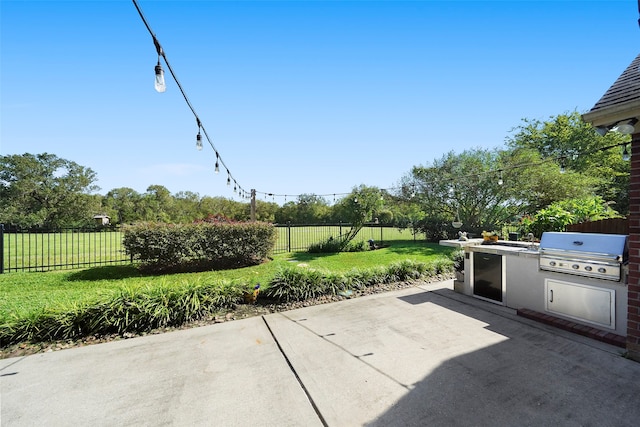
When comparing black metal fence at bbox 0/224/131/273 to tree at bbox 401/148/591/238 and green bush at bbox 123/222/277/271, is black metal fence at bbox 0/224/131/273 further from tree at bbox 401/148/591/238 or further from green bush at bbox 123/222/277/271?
tree at bbox 401/148/591/238

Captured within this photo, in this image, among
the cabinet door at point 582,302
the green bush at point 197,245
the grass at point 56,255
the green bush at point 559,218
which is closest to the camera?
the cabinet door at point 582,302

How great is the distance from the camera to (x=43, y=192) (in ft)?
Answer: 93.7

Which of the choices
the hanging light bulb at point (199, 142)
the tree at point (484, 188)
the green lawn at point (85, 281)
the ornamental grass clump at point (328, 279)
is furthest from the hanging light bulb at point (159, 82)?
the tree at point (484, 188)

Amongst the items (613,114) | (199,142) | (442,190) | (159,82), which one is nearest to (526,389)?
(613,114)

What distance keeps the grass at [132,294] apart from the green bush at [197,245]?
55 cm

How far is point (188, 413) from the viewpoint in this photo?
2074 mm

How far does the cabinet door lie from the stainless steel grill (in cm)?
21

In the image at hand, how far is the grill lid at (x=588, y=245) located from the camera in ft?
10.3

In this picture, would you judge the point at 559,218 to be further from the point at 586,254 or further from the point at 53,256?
the point at 53,256

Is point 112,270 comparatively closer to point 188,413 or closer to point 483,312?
point 188,413

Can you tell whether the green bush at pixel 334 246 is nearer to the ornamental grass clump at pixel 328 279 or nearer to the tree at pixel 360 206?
the tree at pixel 360 206

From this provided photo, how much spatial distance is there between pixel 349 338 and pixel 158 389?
201 cm

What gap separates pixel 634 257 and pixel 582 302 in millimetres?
1013

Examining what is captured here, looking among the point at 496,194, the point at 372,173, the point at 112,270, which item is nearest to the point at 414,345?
the point at 112,270
